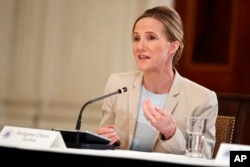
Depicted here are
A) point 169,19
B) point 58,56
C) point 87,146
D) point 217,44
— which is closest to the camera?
point 87,146

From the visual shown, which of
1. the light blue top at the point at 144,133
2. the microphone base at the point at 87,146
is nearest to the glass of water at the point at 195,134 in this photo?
the microphone base at the point at 87,146

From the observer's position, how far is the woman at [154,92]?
2367mm

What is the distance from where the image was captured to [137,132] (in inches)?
94.0

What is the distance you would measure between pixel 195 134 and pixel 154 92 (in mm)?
751

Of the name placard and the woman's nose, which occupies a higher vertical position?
the woman's nose

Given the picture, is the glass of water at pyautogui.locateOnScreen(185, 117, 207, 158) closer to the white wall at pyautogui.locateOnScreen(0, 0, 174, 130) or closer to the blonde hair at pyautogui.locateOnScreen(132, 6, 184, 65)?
the blonde hair at pyautogui.locateOnScreen(132, 6, 184, 65)

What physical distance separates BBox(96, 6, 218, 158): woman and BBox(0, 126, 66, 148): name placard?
74 cm

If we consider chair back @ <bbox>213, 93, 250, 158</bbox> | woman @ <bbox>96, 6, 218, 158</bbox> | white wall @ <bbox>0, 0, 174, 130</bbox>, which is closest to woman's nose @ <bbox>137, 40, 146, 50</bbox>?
woman @ <bbox>96, 6, 218, 158</bbox>

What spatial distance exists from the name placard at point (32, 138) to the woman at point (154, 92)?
74cm

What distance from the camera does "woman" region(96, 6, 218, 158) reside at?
93.2 inches

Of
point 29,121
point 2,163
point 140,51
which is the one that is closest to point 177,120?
point 140,51

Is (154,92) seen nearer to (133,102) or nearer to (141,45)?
(133,102)

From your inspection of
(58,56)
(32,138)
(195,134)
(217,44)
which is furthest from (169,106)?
(58,56)

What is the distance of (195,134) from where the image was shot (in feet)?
5.87
